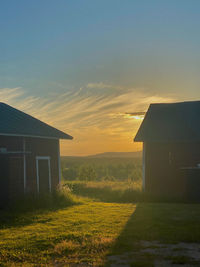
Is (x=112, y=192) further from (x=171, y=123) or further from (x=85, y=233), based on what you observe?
(x=85, y=233)

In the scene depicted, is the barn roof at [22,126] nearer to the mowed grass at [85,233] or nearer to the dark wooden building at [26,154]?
the dark wooden building at [26,154]

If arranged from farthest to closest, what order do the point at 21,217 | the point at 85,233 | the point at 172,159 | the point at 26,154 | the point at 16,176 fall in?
the point at 172,159 → the point at 26,154 → the point at 16,176 → the point at 21,217 → the point at 85,233

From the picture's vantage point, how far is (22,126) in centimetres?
A: 1647

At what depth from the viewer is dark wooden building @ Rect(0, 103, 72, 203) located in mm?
15064

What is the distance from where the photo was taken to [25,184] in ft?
52.9

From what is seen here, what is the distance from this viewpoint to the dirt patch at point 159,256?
6828mm

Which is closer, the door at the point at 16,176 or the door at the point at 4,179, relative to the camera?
the door at the point at 4,179

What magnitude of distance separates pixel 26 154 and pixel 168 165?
332 inches

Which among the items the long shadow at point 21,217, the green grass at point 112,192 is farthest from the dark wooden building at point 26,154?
the green grass at point 112,192

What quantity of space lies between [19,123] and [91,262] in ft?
35.9

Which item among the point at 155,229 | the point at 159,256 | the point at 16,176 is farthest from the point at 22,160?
the point at 159,256

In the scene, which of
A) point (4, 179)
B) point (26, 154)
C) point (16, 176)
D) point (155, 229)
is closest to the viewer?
point (155, 229)

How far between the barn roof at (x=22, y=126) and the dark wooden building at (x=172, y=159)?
4.97 metres

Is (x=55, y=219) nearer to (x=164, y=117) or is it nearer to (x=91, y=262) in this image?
(x=91, y=262)
